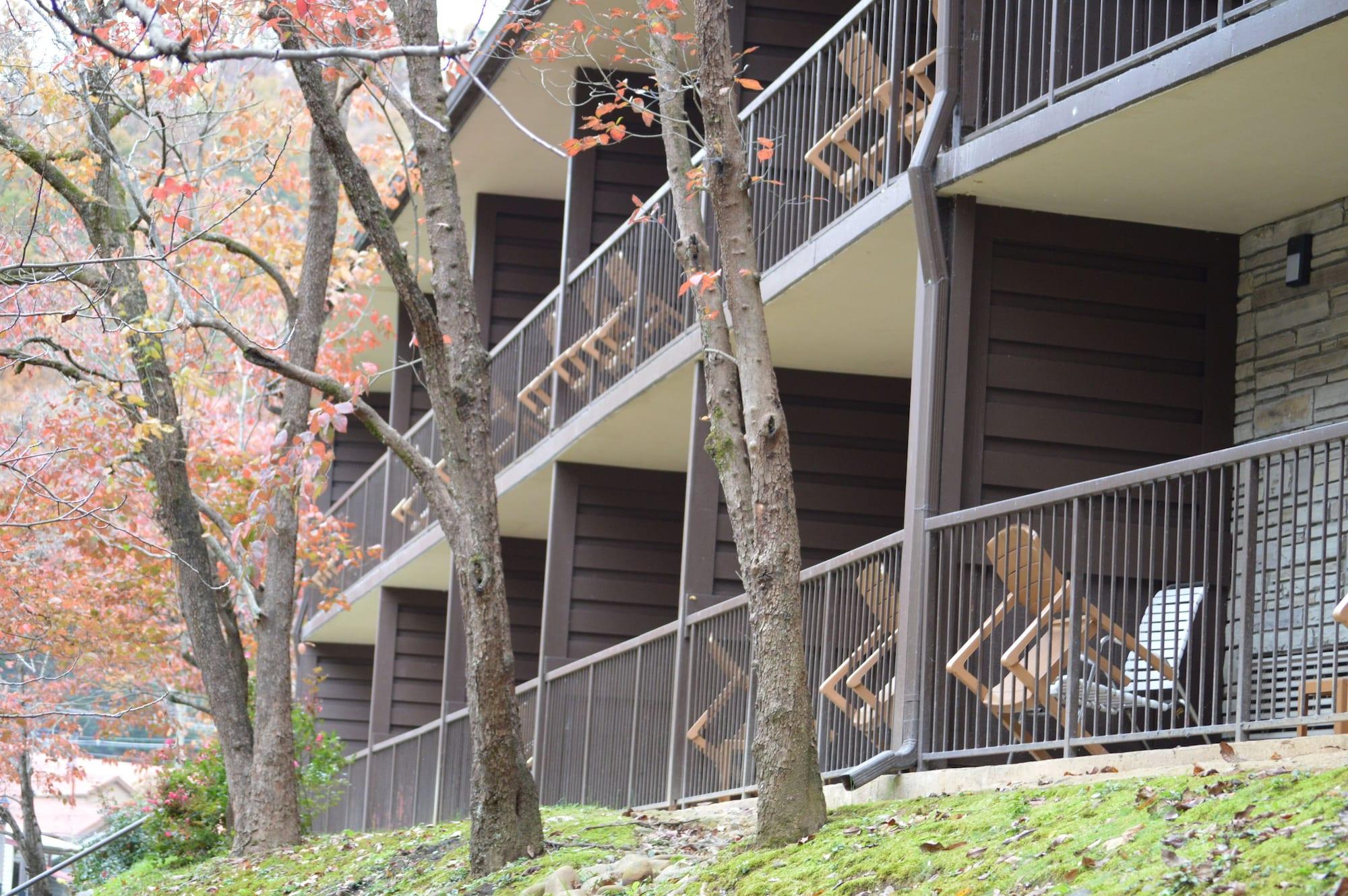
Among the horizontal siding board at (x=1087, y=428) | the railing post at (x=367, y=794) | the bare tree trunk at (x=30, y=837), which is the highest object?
the horizontal siding board at (x=1087, y=428)

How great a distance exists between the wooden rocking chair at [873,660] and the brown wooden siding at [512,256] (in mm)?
12671

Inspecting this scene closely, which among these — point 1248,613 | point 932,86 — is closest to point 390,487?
Answer: point 932,86

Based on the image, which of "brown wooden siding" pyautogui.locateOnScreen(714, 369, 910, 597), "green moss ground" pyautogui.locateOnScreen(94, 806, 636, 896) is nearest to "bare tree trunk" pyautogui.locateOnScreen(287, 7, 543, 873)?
"green moss ground" pyautogui.locateOnScreen(94, 806, 636, 896)

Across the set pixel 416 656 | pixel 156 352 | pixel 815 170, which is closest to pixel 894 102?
pixel 815 170

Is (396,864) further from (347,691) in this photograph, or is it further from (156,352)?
(347,691)

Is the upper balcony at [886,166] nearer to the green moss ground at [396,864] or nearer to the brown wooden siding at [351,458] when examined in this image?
the green moss ground at [396,864]

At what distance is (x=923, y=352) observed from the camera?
9.36 meters

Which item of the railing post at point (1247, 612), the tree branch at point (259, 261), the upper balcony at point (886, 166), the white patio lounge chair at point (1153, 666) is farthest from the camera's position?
the tree branch at point (259, 261)

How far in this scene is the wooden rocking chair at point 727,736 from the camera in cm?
1069

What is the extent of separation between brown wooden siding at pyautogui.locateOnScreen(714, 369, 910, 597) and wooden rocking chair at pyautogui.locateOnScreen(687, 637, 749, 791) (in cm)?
238

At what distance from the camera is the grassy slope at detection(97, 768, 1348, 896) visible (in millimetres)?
4883

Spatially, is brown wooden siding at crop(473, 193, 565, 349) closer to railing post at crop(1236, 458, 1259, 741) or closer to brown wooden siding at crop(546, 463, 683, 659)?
brown wooden siding at crop(546, 463, 683, 659)

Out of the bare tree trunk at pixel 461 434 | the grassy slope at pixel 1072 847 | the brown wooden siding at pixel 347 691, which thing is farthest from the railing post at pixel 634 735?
the brown wooden siding at pixel 347 691

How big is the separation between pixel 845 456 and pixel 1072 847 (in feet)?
27.0
